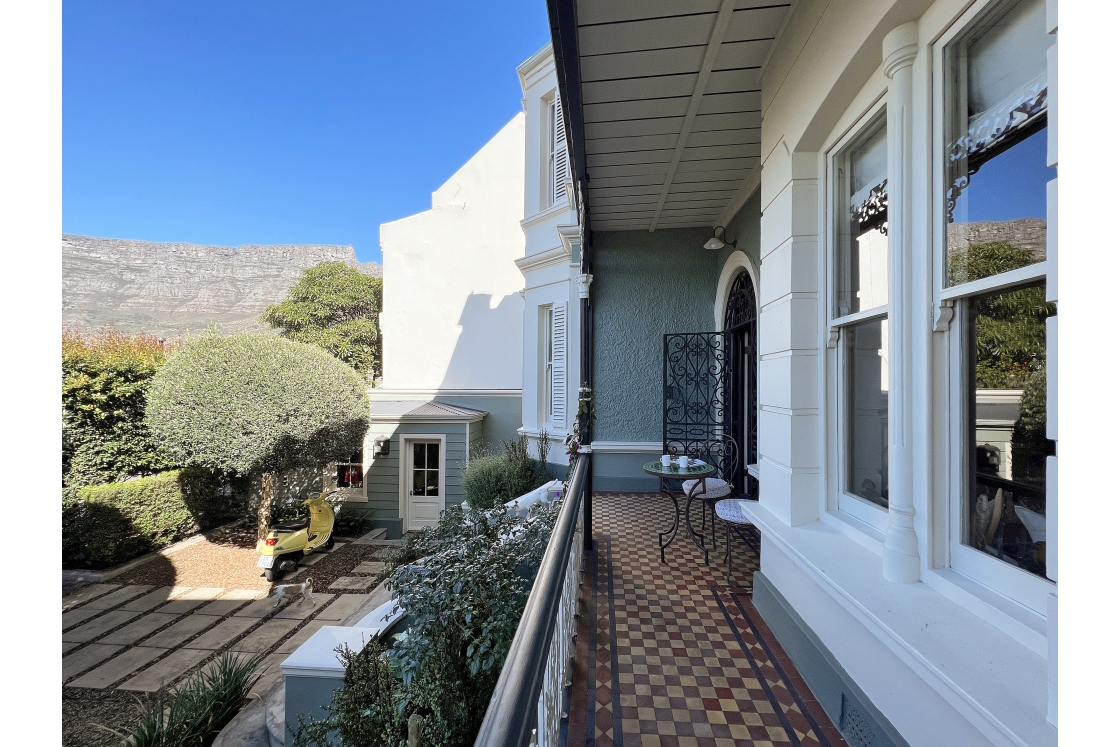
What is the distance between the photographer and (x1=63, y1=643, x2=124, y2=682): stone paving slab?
4.58 meters

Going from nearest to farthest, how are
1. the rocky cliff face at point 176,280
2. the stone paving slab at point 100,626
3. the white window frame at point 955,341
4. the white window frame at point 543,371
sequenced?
the white window frame at point 955,341
the stone paving slab at point 100,626
the white window frame at point 543,371
the rocky cliff face at point 176,280

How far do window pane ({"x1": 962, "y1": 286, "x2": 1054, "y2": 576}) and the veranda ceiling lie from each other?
1.71 metres

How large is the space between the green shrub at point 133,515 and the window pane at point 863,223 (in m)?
9.57

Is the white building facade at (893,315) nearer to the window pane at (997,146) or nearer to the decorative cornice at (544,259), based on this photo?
the window pane at (997,146)

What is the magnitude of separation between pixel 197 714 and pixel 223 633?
2.56 m

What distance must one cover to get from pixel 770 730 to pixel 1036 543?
3.87 feet

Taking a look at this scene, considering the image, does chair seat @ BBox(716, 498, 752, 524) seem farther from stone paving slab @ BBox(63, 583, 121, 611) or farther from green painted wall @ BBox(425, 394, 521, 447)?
stone paving slab @ BBox(63, 583, 121, 611)

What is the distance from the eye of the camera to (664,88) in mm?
2506

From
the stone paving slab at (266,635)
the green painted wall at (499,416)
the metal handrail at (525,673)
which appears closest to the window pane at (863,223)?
the metal handrail at (525,673)

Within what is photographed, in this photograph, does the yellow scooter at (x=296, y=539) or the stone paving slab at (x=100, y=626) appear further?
the yellow scooter at (x=296, y=539)

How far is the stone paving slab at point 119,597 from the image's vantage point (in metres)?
5.86

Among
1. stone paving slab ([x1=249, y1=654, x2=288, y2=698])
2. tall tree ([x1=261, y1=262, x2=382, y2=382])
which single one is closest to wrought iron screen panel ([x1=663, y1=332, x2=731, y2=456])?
stone paving slab ([x1=249, y1=654, x2=288, y2=698])

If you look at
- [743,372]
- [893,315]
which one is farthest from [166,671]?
[893,315]

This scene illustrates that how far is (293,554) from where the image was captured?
7.36m
